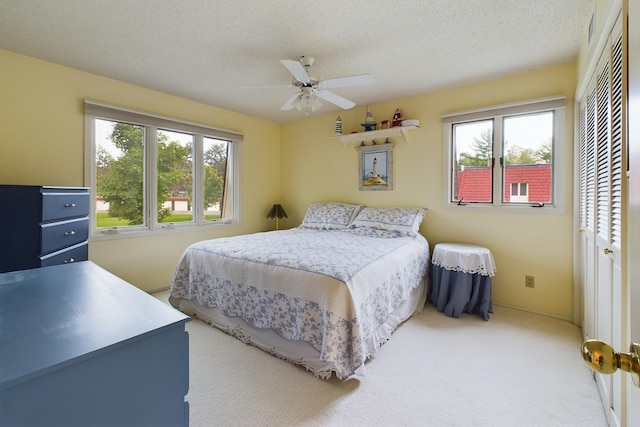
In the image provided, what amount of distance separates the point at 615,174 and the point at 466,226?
6.37 ft

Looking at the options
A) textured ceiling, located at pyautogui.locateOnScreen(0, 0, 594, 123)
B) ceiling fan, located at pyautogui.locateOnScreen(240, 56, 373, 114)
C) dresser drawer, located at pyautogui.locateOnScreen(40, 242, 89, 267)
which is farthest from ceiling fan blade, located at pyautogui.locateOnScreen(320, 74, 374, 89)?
dresser drawer, located at pyautogui.locateOnScreen(40, 242, 89, 267)

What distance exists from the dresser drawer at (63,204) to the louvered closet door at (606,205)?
3334 mm

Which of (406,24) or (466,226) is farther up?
(406,24)

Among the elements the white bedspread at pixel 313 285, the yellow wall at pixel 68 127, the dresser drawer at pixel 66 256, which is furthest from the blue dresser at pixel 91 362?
the yellow wall at pixel 68 127

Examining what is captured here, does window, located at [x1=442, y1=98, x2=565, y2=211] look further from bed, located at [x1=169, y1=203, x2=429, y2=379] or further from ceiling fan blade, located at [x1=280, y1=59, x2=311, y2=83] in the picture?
ceiling fan blade, located at [x1=280, y1=59, x2=311, y2=83]

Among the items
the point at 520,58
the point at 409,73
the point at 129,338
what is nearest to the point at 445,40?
the point at 409,73

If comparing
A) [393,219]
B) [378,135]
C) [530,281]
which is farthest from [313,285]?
[378,135]

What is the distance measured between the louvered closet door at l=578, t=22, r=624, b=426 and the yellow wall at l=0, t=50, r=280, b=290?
153 inches

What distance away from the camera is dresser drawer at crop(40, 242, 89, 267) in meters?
2.13

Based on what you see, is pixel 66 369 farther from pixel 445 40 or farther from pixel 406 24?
pixel 445 40

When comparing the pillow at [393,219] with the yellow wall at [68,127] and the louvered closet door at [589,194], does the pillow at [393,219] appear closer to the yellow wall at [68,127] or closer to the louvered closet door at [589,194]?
the louvered closet door at [589,194]

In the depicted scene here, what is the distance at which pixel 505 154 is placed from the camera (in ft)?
9.91

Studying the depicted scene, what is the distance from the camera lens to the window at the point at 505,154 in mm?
2793

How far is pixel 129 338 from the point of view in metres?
0.62
